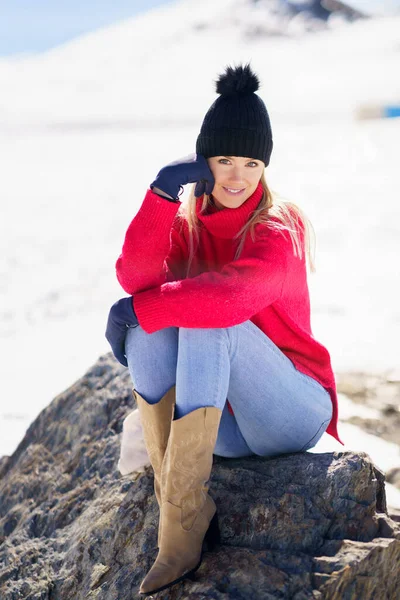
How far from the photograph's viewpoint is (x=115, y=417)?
2.37 metres

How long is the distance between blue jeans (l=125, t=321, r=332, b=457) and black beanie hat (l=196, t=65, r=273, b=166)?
1.54 ft

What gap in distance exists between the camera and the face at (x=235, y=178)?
Answer: 73.0 inches

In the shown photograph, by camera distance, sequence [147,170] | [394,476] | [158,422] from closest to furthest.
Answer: [158,422], [394,476], [147,170]

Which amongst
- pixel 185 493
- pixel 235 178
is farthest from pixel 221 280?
pixel 185 493

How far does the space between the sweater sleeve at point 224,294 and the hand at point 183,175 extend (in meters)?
0.23

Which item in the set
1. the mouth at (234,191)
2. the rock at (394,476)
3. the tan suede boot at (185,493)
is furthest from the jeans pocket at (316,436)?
the rock at (394,476)

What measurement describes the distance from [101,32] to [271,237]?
28.4 meters

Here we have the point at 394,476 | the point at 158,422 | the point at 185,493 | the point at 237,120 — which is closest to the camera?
the point at 185,493

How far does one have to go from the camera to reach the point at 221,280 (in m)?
1.66

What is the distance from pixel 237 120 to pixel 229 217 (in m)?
0.24

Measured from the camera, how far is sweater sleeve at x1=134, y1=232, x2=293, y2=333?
5.24 ft

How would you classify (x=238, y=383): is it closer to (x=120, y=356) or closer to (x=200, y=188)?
(x=120, y=356)

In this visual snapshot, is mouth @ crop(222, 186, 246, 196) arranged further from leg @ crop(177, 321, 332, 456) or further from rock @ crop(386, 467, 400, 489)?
rock @ crop(386, 467, 400, 489)

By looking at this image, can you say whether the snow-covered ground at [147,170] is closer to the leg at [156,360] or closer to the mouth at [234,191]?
the mouth at [234,191]
